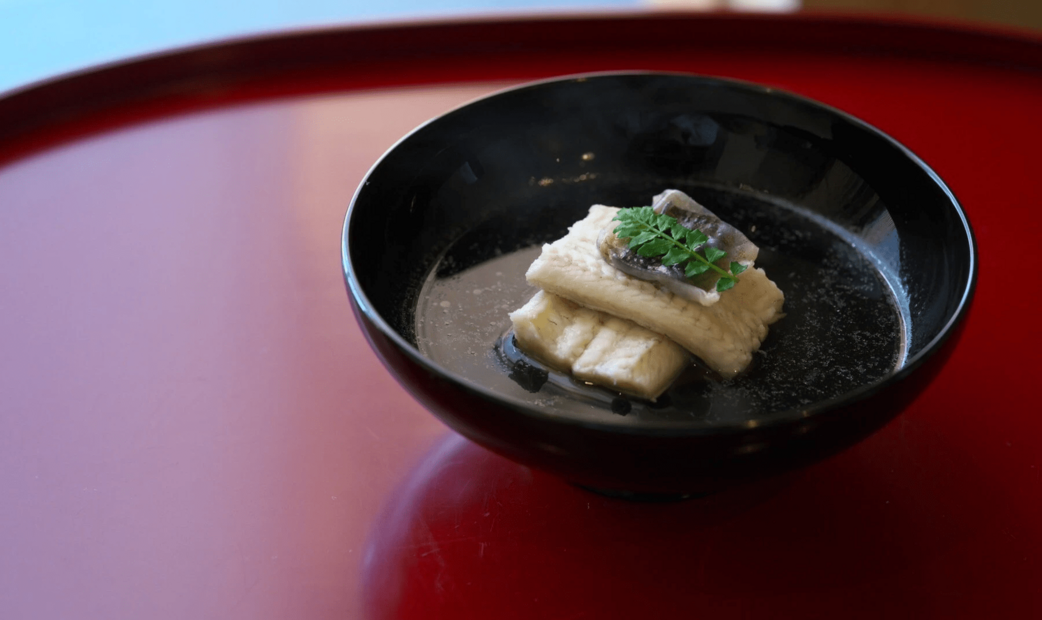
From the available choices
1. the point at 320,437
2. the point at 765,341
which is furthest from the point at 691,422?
the point at 320,437

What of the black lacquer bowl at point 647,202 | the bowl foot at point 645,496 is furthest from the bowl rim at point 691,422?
the bowl foot at point 645,496

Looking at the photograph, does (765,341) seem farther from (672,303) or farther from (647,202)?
(647,202)

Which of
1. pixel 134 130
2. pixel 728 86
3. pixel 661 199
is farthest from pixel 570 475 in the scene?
pixel 134 130

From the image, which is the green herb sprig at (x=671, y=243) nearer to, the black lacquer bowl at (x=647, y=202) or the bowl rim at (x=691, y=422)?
the black lacquer bowl at (x=647, y=202)

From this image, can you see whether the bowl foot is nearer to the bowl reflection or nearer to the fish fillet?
the bowl reflection

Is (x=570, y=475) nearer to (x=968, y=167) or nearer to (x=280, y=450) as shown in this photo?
(x=280, y=450)

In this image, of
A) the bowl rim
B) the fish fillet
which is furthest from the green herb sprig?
the bowl rim
